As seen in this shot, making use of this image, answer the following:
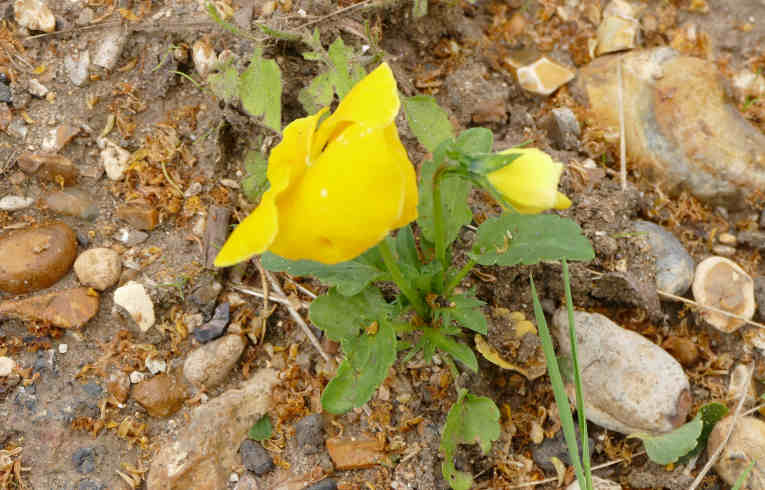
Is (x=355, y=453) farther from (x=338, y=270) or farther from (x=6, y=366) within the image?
(x=6, y=366)

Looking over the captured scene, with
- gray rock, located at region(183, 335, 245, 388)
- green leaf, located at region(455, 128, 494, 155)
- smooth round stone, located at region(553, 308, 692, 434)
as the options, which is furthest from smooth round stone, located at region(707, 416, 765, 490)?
gray rock, located at region(183, 335, 245, 388)

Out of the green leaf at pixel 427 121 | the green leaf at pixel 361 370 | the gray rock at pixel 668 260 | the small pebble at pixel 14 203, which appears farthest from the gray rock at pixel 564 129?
the small pebble at pixel 14 203

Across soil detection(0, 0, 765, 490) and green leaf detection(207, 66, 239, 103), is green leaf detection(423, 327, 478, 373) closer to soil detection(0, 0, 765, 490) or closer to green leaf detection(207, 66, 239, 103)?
soil detection(0, 0, 765, 490)

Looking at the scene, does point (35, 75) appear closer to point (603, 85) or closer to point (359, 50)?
point (359, 50)

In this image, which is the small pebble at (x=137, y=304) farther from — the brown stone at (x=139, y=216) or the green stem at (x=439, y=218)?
the green stem at (x=439, y=218)

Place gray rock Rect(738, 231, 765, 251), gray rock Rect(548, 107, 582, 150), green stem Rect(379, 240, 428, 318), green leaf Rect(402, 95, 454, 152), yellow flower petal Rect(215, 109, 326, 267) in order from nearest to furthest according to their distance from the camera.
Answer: yellow flower petal Rect(215, 109, 326, 267) < green stem Rect(379, 240, 428, 318) < green leaf Rect(402, 95, 454, 152) < gray rock Rect(738, 231, 765, 251) < gray rock Rect(548, 107, 582, 150)
